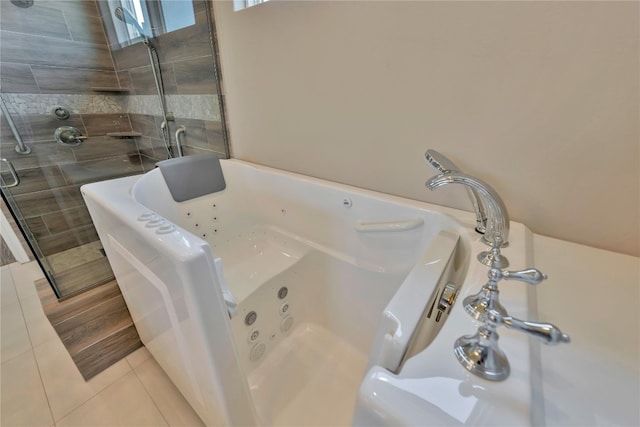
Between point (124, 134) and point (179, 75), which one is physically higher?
point (179, 75)

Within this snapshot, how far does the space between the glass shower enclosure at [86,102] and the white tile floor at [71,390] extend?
400 millimetres

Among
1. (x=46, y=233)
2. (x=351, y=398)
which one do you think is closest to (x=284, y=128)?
(x=351, y=398)

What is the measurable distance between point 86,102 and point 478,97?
2.63 metres

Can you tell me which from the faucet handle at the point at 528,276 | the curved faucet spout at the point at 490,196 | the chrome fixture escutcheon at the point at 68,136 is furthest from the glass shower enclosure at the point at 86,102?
the faucet handle at the point at 528,276

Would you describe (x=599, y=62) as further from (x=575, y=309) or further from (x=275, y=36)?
(x=275, y=36)

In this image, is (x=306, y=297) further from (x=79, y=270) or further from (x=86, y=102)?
(x=86, y=102)

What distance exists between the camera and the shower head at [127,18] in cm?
170

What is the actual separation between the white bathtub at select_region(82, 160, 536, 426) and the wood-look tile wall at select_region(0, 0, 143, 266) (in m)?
Result: 0.96

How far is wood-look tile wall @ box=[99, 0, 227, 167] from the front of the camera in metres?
1.47

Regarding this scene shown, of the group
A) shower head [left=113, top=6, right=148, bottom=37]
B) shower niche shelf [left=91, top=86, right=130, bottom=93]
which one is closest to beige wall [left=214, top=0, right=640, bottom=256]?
shower head [left=113, top=6, right=148, bottom=37]

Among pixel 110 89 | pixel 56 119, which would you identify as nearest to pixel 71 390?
pixel 56 119

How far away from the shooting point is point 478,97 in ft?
2.63

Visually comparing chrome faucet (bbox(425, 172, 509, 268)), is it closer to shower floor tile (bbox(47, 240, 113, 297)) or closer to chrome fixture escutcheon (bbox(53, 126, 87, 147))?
shower floor tile (bbox(47, 240, 113, 297))

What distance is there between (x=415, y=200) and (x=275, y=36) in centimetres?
99
